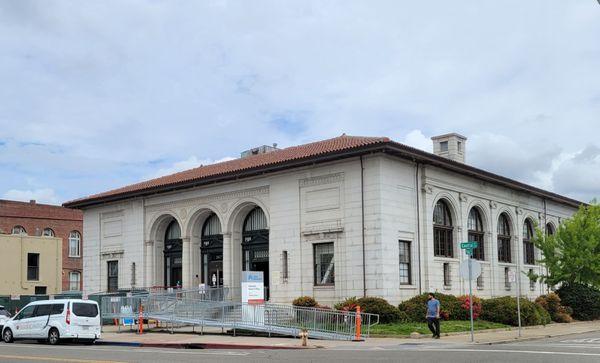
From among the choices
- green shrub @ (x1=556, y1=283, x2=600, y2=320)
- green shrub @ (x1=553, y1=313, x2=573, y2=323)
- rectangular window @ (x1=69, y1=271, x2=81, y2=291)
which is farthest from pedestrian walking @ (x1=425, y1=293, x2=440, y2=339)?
rectangular window @ (x1=69, y1=271, x2=81, y2=291)

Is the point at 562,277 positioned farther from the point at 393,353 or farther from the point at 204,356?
the point at 204,356

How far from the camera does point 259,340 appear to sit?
26.9 meters

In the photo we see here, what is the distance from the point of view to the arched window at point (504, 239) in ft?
147

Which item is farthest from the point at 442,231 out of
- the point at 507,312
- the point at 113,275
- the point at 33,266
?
the point at 33,266

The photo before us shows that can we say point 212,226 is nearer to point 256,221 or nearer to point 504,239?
point 256,221

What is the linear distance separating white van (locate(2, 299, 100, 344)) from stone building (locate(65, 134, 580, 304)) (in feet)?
39.2

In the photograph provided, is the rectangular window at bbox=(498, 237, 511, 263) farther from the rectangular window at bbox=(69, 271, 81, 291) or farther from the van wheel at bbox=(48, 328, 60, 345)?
the rectangular window at bbox=(69, 271, 81, 291)

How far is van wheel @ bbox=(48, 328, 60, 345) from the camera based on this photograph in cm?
2739

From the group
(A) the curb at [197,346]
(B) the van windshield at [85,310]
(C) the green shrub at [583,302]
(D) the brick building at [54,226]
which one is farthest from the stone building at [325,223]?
(D) the brick building at [54,226]

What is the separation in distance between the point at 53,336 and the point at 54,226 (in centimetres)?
4761

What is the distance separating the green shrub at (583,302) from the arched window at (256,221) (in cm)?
1808

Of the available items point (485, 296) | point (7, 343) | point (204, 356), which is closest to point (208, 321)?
point (7, 343)

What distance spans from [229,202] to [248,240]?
2.37 m

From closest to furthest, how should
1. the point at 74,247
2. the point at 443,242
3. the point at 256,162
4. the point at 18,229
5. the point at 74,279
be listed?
the point at 443,242 → the point at 256,162 → the point at 18,229 → the point at 74,279 → the point at 74,247
